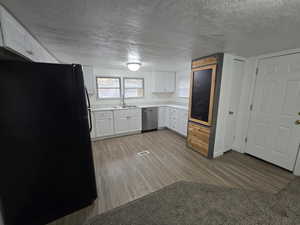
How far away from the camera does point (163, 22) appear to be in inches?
51.7

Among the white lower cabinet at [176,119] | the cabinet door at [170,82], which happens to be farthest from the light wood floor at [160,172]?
the cabinet door at [170,82]

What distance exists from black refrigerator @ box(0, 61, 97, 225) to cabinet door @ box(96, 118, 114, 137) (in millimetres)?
2292

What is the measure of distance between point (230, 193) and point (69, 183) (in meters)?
2.27

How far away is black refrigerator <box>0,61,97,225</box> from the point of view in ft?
3.86

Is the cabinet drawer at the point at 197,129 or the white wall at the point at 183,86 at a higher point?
the white wall at the point at 183,86

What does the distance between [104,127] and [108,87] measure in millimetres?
1482

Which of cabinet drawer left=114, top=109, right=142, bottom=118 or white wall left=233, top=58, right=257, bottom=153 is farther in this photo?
cabinet drawer left=114, top=109, right=142, bottom=118

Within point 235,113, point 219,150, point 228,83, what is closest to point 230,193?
point 219,150

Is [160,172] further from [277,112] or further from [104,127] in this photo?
[277,112]

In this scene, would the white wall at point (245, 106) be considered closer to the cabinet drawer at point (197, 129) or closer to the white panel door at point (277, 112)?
the white panel door at point (277, 112)

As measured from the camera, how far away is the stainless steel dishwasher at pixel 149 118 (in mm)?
4422

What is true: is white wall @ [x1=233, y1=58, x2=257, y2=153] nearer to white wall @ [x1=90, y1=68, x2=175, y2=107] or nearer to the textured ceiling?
the textured ceiling

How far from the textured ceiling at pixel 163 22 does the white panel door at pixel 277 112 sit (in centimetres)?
51

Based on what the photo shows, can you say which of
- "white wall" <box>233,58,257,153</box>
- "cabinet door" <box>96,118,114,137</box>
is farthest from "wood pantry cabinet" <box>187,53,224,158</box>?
"cabinet door" <box>96,118,114,137</box>
